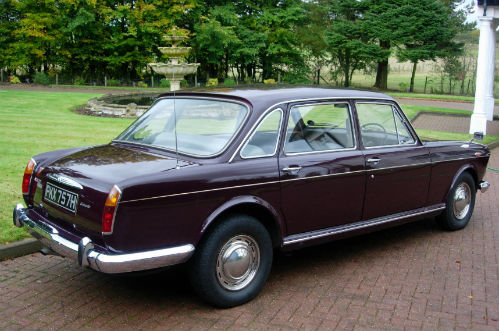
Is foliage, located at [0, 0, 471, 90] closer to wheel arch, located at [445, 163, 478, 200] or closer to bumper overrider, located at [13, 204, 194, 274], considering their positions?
wheel arch, located at [445, 163, 478, 200]

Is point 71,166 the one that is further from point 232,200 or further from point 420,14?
point 420,14

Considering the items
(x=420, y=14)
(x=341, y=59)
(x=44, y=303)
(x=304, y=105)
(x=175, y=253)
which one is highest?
(x=420, y=14)

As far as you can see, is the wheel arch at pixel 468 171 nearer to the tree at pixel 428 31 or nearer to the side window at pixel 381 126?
the side window at pixel 381 126

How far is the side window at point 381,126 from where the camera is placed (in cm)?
539

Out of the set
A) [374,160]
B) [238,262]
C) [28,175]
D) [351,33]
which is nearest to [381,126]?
[374,160]

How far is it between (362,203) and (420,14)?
130 ft

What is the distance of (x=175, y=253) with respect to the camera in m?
3.77

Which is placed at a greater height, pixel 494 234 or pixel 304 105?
pixel 304 105

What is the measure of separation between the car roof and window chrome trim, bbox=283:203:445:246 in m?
1.22

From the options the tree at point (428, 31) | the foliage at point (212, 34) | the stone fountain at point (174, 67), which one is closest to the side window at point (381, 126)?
the stone fountain at point (174, 67)

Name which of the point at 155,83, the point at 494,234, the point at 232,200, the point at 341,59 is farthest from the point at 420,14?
the point at 232,200

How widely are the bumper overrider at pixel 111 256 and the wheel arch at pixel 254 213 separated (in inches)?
10.9

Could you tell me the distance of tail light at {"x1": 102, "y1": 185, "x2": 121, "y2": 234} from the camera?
3.57 meters

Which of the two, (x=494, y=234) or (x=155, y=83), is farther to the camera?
(x=155, y=83)
